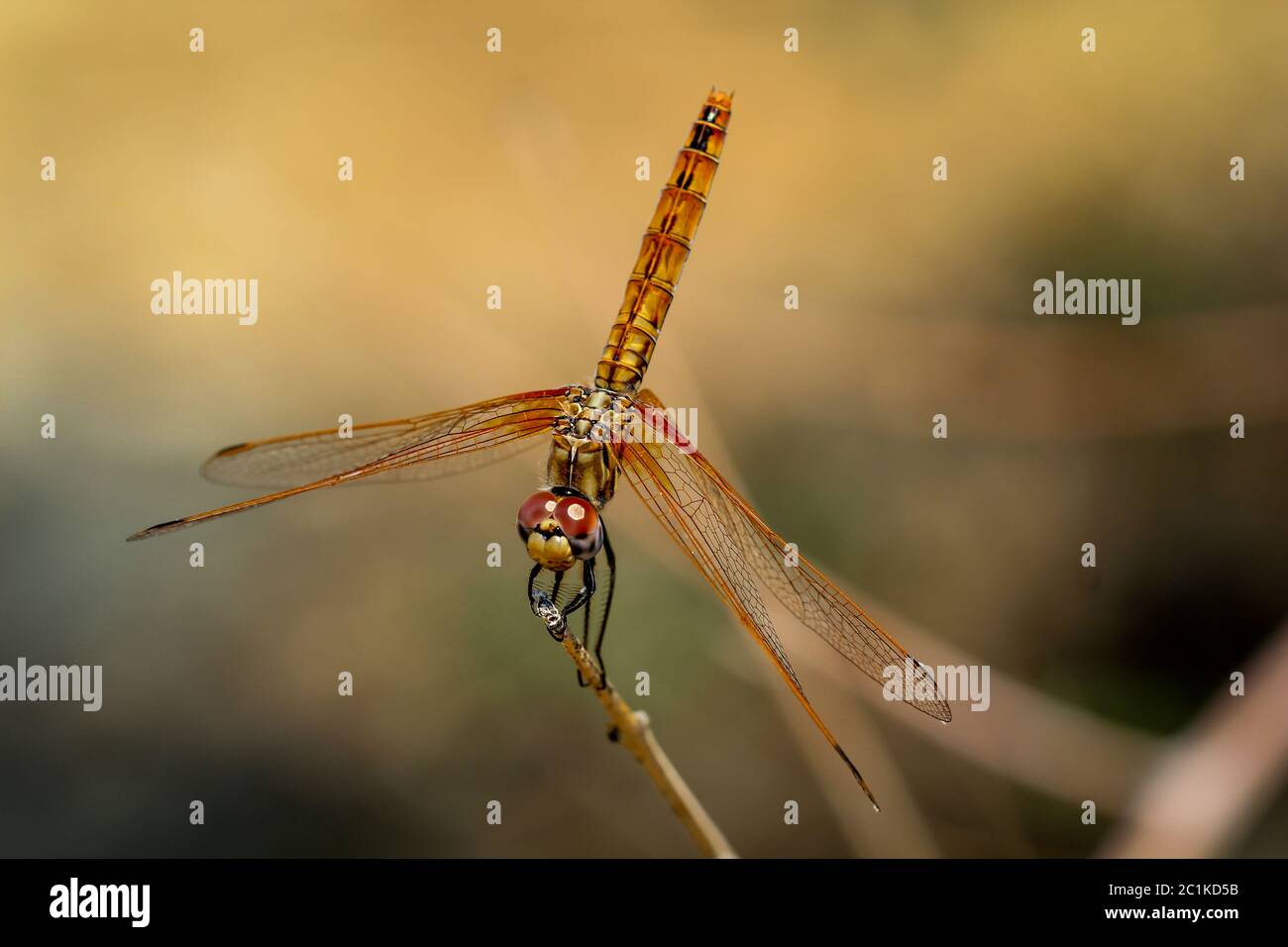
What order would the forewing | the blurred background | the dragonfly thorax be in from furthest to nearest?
the blurred background, the forewing, the dragonfly thorax

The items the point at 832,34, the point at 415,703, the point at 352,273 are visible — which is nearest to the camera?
the point at 415,703

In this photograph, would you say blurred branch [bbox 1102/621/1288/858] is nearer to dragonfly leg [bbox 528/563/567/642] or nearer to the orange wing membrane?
the orange wing membrane

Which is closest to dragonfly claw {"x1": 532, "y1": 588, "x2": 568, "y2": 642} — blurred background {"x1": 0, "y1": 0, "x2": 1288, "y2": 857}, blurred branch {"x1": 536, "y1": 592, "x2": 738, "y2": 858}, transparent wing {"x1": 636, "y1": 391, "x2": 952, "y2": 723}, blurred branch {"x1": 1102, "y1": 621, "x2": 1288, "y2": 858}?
blurred branch {"x1": 536, "y1": 592, "x2": 738, "y2": 858}

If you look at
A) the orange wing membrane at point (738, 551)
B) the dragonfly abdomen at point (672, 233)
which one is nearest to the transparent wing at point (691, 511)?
the orange wing membrane at point (738, 551)

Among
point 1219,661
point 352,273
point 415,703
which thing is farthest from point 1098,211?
point 415,703

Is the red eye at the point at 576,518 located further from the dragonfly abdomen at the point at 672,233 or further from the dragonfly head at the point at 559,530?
the dragonfly abdomen at the point at 672,233

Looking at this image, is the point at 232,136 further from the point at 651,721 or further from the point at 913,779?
the point at 913,779
